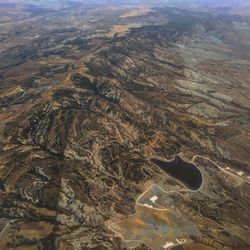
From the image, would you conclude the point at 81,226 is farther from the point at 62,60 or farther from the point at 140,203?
the point at 62,60

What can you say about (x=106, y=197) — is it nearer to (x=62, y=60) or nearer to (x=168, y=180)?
(x=168, y=180)

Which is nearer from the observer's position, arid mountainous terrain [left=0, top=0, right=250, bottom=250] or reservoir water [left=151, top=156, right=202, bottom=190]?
arid mountainous terrain [left=0, top=0, right=250, bottom=250]

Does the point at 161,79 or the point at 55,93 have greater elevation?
the point at 55,93

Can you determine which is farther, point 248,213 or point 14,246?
point 248,213

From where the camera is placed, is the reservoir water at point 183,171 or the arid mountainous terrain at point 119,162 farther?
the reservoir water at point 183,171

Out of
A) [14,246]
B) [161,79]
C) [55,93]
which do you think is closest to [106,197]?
[14,246]

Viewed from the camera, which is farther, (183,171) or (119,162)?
(183,171)

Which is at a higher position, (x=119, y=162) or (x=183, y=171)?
(x=119, y=162)

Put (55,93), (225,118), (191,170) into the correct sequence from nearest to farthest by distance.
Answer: (191,170), (55,93), (225,118)

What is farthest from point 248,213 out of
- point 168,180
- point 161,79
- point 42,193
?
point 161,79

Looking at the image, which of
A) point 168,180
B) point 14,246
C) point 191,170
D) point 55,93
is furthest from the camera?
point 55,93
